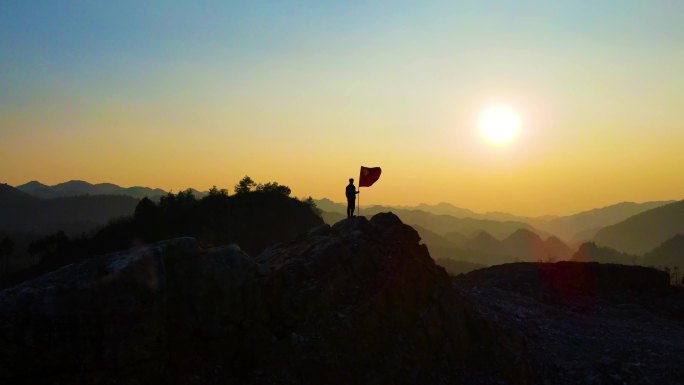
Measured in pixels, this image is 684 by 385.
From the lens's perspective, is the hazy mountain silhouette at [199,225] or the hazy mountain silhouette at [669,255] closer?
the hazy mountain silhouette at [199,225]

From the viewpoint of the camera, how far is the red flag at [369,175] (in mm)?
19344

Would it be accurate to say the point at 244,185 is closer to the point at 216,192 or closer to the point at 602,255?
the point at 216,192

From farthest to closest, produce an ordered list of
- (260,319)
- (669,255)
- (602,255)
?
1. (602,255)
2. (669,255)
3. (260,319)

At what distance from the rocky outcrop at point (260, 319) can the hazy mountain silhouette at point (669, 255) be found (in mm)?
189612

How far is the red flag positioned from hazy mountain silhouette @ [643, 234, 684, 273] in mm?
187807

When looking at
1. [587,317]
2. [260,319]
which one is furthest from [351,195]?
[587,317]

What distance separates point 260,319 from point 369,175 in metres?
8.20

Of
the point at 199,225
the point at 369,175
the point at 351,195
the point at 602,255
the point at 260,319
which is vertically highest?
the point at 369,175

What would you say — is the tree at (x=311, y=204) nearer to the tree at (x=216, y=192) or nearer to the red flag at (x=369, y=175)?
the tree at (x=216, y=192)

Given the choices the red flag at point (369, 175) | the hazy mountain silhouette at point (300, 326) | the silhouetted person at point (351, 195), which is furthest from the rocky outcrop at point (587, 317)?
the red flag at point (369, 175)

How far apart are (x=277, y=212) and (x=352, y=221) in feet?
182

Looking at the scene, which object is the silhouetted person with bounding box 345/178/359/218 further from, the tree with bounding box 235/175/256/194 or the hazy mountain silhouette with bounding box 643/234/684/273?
the hazy mountain silhouette with bounding box 643/234/684/273

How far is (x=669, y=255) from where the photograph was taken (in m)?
182

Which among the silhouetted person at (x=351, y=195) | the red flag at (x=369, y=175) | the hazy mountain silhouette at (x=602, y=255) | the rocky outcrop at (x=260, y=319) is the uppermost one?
the red flag at (x=369, y=175)
